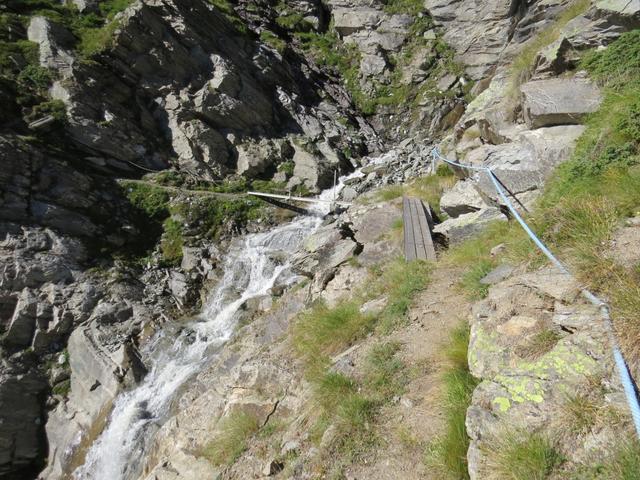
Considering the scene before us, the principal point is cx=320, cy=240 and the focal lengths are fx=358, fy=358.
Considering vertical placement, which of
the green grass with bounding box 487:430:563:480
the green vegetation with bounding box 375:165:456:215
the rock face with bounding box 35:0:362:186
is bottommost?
the green vegetation with bounding box 375:165:456:215

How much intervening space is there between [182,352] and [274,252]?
4.47 metres

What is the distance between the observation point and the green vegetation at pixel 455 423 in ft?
8.82

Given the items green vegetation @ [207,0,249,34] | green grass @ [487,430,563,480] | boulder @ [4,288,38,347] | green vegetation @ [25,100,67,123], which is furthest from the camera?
green vegetation @ [207,0,249,34]

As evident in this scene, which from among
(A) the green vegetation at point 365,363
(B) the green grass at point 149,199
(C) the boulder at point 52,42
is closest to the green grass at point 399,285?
(A) the green vegetation at point 365,363

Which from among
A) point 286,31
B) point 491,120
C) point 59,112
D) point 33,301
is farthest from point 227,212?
point 286,31

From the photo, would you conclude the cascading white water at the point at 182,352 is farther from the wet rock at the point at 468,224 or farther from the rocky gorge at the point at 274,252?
the wet rock at the point at 468,224

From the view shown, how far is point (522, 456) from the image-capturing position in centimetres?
216

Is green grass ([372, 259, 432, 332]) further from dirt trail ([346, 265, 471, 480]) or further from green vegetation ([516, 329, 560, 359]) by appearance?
green vegetation ([516, 329, 560, 359])

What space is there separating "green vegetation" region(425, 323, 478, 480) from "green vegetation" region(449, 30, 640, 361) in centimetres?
120

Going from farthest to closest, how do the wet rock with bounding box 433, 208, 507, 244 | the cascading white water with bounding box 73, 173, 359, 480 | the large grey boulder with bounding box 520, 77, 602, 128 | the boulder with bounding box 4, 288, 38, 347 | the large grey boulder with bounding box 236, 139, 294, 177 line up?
1. the large grey boulder with bounding box 236, 139, 294, 177
2. the boulder with bounding box 4, 288, 38, 347
3. the cascading white water with bounding box 73, 173, 359, 480
4. the wet rock with bounding box 433, 208, 507, 244
5. the large grey boulder with bounding box 520, 77, 602, 128

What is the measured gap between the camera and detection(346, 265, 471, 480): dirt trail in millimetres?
3100

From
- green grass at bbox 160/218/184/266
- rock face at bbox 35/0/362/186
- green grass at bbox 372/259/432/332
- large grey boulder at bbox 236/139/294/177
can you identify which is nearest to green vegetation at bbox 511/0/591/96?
green grass at bbox 372/259/432/332

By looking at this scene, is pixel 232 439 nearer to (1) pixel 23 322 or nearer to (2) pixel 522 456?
(2) pixel 522 456

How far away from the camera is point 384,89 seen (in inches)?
929
